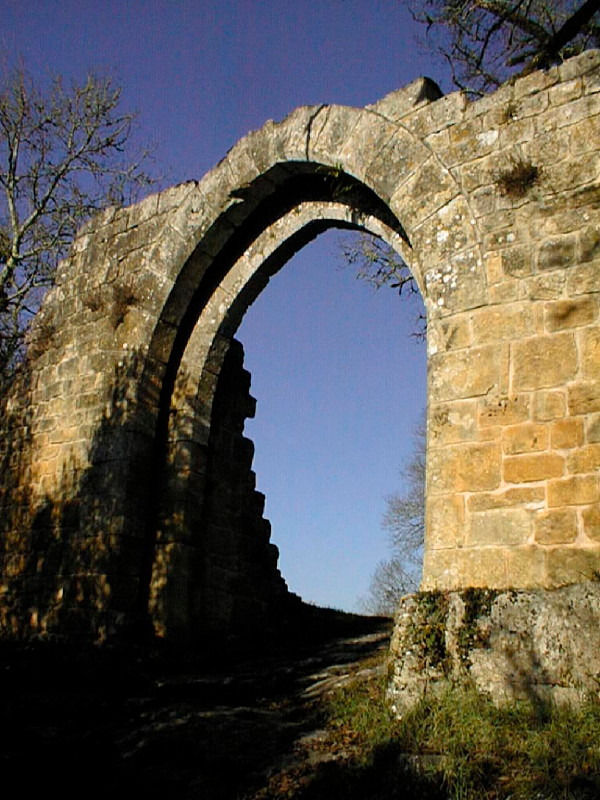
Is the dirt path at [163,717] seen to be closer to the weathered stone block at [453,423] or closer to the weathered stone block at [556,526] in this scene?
the weathered stone block at [556,526]

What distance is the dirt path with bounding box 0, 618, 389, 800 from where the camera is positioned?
14.0ft

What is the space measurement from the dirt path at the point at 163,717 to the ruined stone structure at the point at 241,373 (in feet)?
2.04

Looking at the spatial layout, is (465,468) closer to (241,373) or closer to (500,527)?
(500,527)

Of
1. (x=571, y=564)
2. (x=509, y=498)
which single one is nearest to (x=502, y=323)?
(x=509, y=498)

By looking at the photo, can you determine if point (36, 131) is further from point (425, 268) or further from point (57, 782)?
point (57, 782)

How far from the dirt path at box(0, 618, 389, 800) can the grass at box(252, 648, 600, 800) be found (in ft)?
0.86

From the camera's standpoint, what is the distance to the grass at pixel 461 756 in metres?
3.50

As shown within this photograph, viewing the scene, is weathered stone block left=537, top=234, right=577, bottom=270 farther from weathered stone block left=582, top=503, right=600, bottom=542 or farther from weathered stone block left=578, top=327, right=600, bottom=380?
weathered stone block left=582, top=503, right=600, bottom=542

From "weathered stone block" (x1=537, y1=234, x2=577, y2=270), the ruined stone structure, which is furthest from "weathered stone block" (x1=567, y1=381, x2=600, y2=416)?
"weathered stone block" (x1=537, y1=234, x2=577, y2=270)

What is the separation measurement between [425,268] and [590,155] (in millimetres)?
1203

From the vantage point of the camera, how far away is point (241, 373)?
344 inches

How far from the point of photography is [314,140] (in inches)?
270

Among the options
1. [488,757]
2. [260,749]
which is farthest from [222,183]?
[488,757]

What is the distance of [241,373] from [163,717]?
13.7ft
